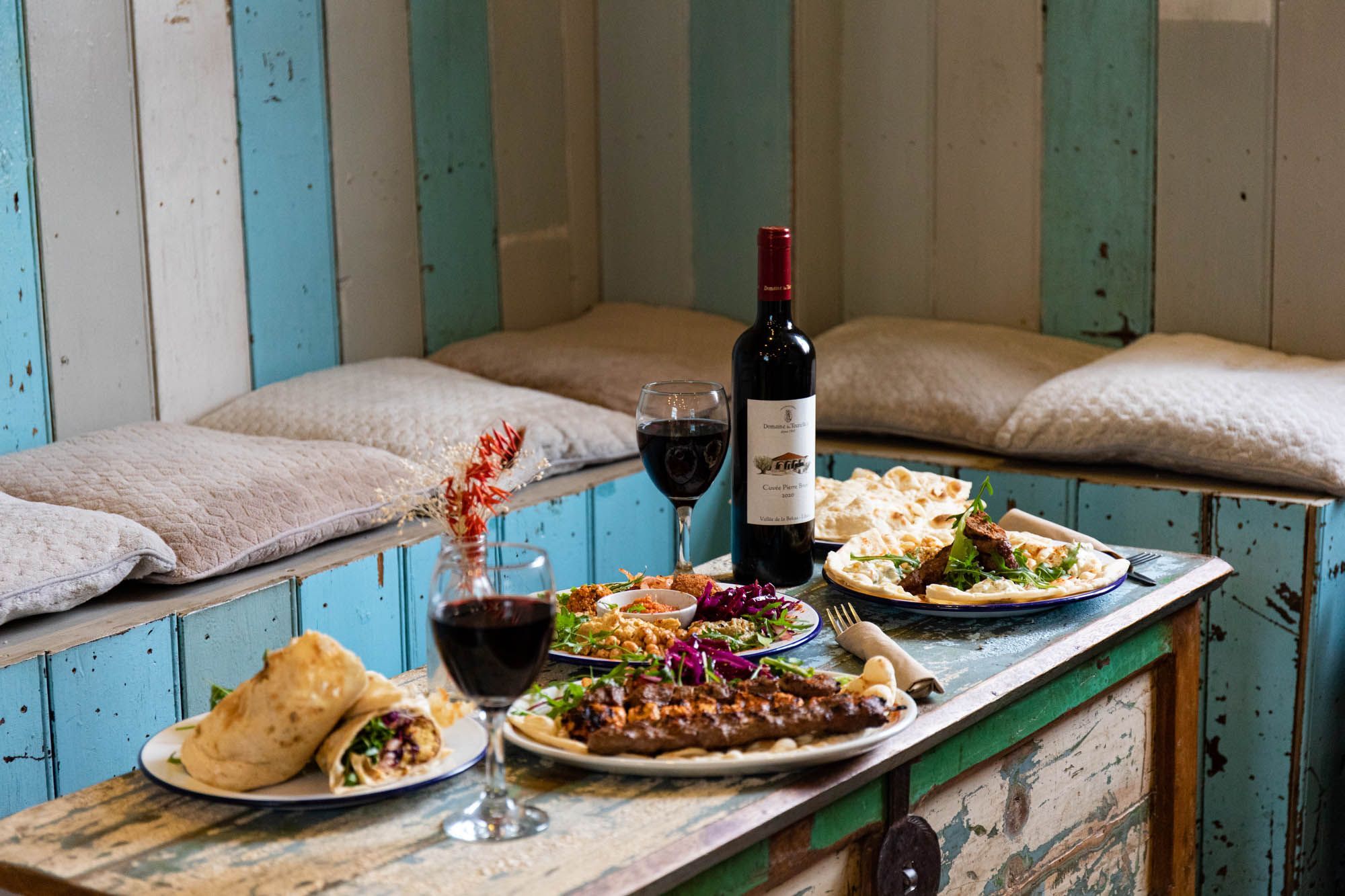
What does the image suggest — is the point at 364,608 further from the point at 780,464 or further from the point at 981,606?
the point at 981,606

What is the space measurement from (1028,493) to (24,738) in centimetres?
143

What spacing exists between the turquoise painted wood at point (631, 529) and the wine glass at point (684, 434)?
846mm


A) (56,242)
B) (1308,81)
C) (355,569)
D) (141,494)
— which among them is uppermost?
(1308,81)

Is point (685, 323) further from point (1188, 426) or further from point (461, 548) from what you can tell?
point (461, 548)

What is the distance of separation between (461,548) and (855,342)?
5.74 feet

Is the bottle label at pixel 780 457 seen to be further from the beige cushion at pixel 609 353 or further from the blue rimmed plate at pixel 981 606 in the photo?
the beige cushion at pixel 609 353

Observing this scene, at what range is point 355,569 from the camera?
1.83 meters

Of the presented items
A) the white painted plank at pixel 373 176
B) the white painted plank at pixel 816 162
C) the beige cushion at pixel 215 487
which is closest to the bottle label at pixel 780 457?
the beige cushion at pixel 215 487

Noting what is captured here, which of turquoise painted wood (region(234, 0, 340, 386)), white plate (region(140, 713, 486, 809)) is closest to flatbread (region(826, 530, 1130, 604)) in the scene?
white plate (region(140, 713, 486, 809))

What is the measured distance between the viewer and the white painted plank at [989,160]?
104 inches

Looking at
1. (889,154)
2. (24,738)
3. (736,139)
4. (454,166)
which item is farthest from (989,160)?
(24,738)

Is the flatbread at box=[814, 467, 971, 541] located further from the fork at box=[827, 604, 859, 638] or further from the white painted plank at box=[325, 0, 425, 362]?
the white painted plank at box=[325, 0, 425, 362]

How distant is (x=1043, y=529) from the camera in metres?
1.56

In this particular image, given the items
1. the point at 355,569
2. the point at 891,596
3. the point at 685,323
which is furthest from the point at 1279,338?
the point at 355,569
